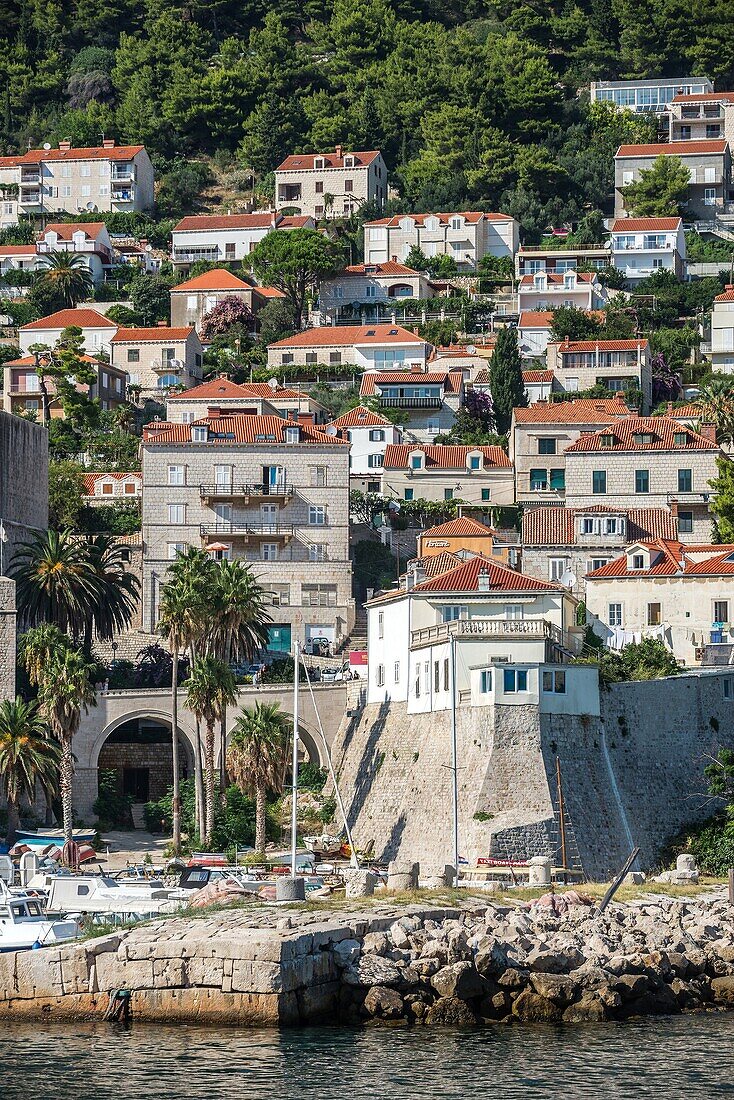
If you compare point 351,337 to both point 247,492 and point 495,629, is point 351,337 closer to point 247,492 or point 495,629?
point 247,492

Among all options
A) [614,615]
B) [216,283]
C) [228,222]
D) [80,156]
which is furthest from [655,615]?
A: [80,156]

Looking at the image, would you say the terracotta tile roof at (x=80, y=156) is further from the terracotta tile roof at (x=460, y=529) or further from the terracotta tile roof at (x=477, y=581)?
the terracotta tile roof at (x=477, y=581)

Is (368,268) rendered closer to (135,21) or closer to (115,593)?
(115,593)

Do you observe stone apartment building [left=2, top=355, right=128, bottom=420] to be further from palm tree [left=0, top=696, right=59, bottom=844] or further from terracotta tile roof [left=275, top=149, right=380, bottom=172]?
palm tree [left=0, top=696, right=59, bottom=844]

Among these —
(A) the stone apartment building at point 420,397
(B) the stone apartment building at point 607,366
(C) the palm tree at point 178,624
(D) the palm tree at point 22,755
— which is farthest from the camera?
(B) the stone apartment building at point 607,366

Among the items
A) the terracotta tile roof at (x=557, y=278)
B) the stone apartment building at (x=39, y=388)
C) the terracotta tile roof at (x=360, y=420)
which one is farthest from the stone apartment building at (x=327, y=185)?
the terracotta tile roof at (x=360, y=420)

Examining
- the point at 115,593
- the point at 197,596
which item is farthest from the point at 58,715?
the point at 115,593
